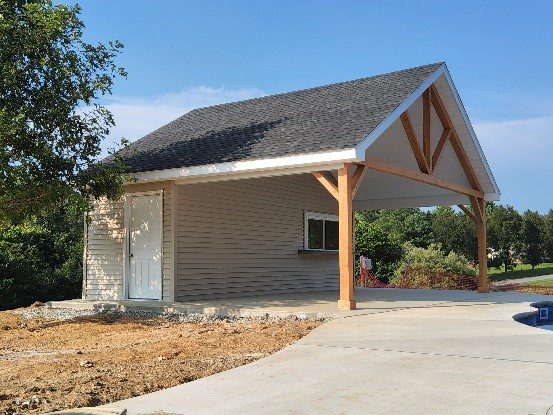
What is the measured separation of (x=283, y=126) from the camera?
12273 millimetres

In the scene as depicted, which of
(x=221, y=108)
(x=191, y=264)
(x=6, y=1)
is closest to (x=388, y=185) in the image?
(x=221, y=108)

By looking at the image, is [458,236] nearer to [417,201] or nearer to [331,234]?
[417,201]

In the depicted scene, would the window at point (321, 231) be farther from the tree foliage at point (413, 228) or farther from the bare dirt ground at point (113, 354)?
the tree foliage at point (413, 228)

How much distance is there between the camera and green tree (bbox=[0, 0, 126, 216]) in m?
10.4

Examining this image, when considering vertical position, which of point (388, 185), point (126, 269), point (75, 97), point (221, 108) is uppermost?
point (221, 108)

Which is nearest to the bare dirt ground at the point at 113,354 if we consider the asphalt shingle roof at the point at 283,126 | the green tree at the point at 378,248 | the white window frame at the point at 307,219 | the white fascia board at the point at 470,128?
the asphalt shingle roof at the point at 283,126

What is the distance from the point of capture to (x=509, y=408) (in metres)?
4.10

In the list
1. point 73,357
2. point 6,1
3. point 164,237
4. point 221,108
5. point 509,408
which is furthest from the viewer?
point 221,108

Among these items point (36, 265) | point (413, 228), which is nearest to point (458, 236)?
point (413, 228)

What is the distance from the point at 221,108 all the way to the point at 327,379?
41.6 ft

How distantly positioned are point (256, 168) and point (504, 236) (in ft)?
93.1

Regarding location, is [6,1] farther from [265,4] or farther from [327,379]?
[327,379]

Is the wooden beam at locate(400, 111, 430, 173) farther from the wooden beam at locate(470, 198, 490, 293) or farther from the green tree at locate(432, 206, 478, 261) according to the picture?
the green tree at locate(432, 206, 478, 261)

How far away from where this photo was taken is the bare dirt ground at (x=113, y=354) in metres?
4.85
